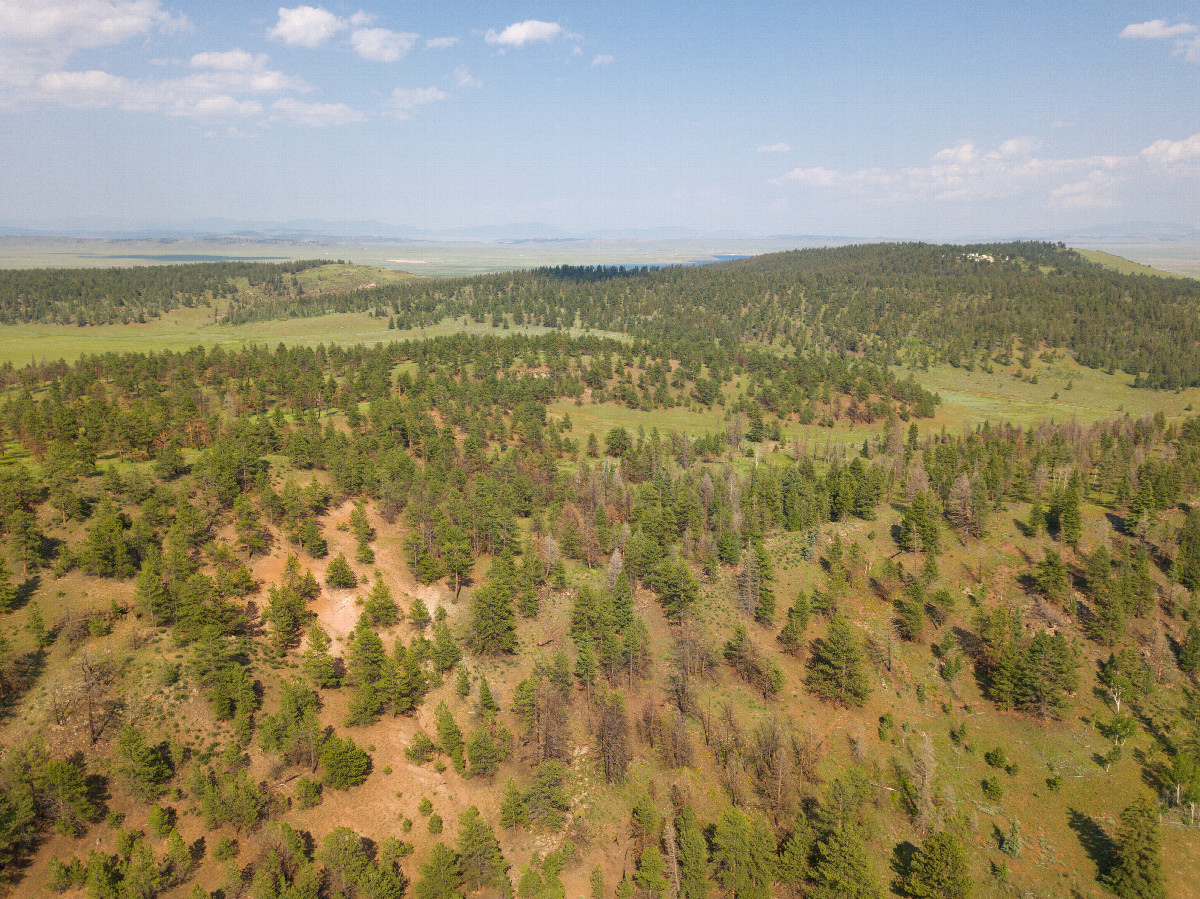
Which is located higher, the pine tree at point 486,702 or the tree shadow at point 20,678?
the tree shadow at point 20,678

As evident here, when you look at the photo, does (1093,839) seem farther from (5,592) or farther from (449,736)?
(5,592)

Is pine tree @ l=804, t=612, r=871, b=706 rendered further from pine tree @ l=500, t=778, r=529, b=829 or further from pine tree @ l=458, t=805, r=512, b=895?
pine tree @ l=458, t=805, r=512, b=895

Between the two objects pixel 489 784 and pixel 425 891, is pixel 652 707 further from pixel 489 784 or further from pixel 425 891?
pixel 425 891

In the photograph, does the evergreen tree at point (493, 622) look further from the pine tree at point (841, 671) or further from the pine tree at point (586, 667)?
the pine tree at point (841, 671)

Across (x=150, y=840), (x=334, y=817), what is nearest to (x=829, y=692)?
(x=334, y=817)

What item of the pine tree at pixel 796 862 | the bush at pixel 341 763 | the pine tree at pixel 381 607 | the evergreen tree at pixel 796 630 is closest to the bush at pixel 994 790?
the pine tree at pixel 796 862

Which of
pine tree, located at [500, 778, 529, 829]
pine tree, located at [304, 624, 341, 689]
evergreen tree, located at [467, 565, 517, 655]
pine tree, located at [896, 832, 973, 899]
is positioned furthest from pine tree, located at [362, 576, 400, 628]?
pine tree, located at [896, 832, 973, 899]
